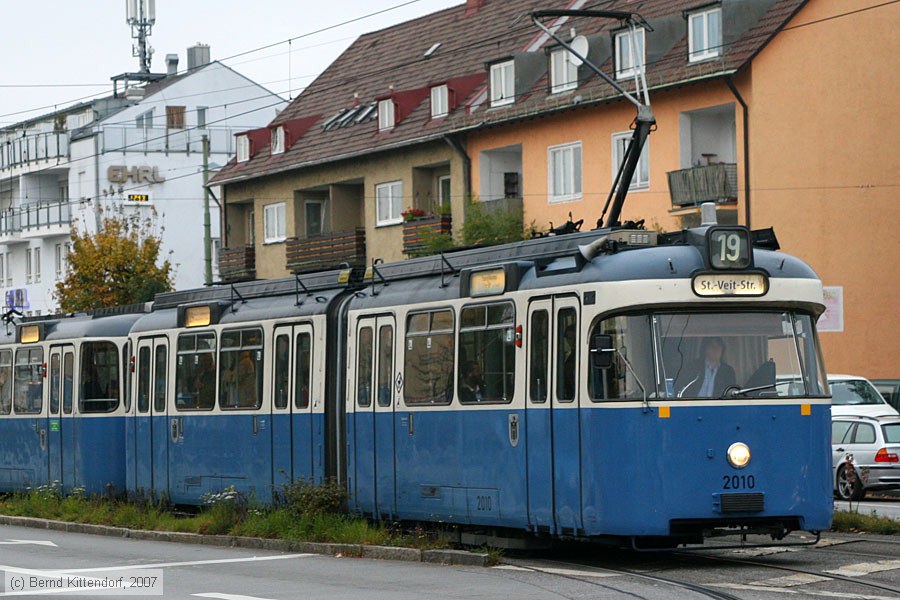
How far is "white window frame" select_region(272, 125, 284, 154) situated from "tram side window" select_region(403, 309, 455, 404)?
37.0m

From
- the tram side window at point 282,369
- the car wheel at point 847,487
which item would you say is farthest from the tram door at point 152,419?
the car wheel at point 847,487

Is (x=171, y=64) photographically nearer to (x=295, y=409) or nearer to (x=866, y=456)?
(x=866, y=456)

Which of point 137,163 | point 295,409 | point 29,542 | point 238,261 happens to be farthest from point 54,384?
point 137,163

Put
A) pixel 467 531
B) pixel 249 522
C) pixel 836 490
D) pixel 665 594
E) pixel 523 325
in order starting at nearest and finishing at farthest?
pixel 665 594 < pixel 523 325 < pixel 467 531 < pixel 249 522 < pixel 836 490

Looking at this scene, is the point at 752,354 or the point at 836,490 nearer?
the point at 752,354

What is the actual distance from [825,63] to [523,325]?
76.7ft

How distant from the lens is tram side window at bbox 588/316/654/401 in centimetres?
1484

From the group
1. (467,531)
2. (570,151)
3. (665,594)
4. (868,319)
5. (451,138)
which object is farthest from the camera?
(451,138)

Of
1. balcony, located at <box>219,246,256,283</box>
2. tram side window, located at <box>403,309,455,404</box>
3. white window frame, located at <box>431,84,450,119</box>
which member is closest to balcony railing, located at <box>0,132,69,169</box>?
balcony, located at <box>219,246,256,283</box>

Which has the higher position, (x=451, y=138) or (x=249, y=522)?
(x=451, y=138)

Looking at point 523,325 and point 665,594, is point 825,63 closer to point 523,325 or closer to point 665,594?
point 523,325

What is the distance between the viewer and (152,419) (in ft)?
78.8

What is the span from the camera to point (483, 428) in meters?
16.6

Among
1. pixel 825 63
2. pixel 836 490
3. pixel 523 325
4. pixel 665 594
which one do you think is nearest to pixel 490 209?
pixel 825 63
